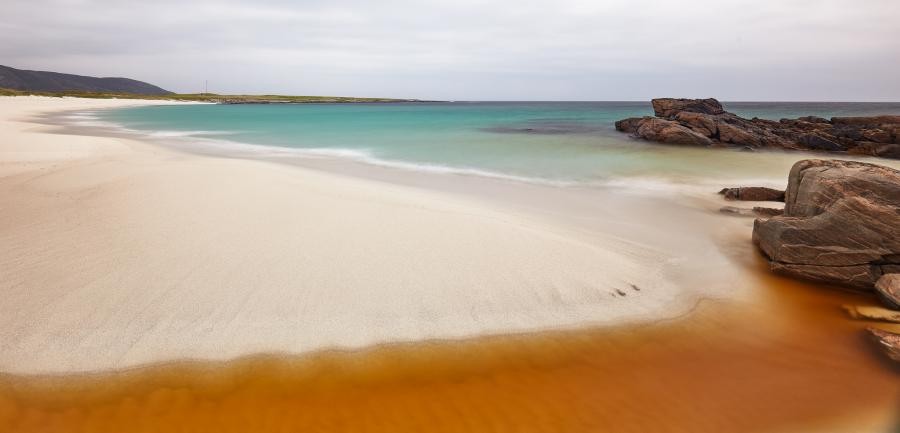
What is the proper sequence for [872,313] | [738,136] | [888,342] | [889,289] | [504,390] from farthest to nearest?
[738,136] < [889,289] < [872,313] < [888,342] < [504,390]

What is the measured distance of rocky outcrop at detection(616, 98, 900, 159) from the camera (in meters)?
27.8

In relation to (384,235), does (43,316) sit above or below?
below

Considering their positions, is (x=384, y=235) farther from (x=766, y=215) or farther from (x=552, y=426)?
Result: (x=766, y=215)

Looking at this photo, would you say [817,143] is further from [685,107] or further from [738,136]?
[685,107]

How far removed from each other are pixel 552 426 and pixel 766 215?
31.8ft

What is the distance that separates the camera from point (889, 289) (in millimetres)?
5949

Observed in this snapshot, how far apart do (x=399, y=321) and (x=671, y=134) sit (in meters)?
31.3

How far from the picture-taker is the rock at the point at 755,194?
1205cm

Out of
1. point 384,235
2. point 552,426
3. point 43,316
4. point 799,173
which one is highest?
point 799,173

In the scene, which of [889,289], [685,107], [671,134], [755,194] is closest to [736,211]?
[755,194]

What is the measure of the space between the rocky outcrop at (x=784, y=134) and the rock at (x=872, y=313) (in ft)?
89.1

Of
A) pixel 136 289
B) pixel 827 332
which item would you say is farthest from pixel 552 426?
pixel 136 289

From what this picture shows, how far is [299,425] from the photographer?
3.63m

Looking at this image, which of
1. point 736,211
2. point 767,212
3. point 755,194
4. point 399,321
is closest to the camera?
point 399,321
